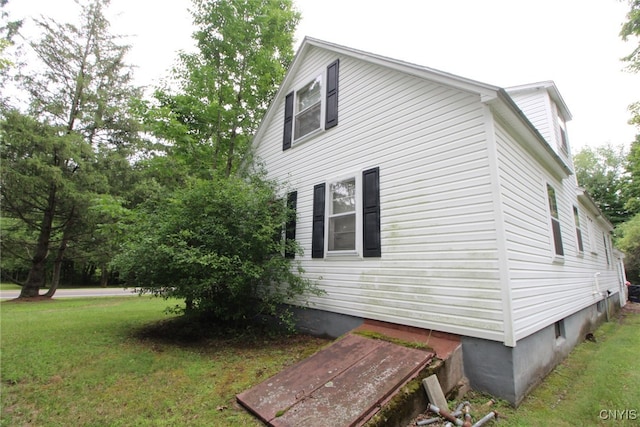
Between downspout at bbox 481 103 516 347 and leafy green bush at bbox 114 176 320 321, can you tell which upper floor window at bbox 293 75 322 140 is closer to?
leafy green bush at bbox 114 176 320 321

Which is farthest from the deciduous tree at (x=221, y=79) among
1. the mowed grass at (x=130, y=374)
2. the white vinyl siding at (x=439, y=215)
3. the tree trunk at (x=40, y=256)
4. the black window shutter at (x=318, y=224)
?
the tree trunk at (x=40, y=256)

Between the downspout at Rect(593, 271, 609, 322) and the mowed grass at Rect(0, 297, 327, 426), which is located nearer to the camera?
the mowed grass at Rect(0, 297, 327, 426)

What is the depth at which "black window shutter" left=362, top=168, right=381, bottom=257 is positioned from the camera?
4807 mm

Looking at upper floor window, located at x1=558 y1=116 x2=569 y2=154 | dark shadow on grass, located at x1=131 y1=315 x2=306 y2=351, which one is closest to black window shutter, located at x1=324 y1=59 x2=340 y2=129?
dark shadow on grass, located at x1=131 y1=315 x2=306 y2=351

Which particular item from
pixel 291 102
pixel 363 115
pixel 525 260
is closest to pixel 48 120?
pixel 291 102

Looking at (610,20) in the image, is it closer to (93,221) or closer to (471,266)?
(471,266)

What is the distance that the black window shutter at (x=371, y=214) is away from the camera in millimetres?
4807

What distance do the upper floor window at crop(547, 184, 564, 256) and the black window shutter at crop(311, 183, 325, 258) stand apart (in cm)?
446

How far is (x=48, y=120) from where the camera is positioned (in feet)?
42.3

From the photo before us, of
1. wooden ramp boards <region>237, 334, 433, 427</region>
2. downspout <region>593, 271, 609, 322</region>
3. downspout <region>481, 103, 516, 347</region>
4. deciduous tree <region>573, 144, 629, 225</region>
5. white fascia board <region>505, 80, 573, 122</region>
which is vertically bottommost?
wooden ramp boards <region>237, 334, 433, 427</region>

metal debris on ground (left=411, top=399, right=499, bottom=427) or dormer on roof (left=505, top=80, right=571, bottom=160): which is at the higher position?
dormer on roof (left=505, top=80, right=571, bottom=160)

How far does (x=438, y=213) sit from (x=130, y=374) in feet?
15.6

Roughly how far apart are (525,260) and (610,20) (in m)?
10.8

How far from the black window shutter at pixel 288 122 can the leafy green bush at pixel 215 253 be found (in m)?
1.72
